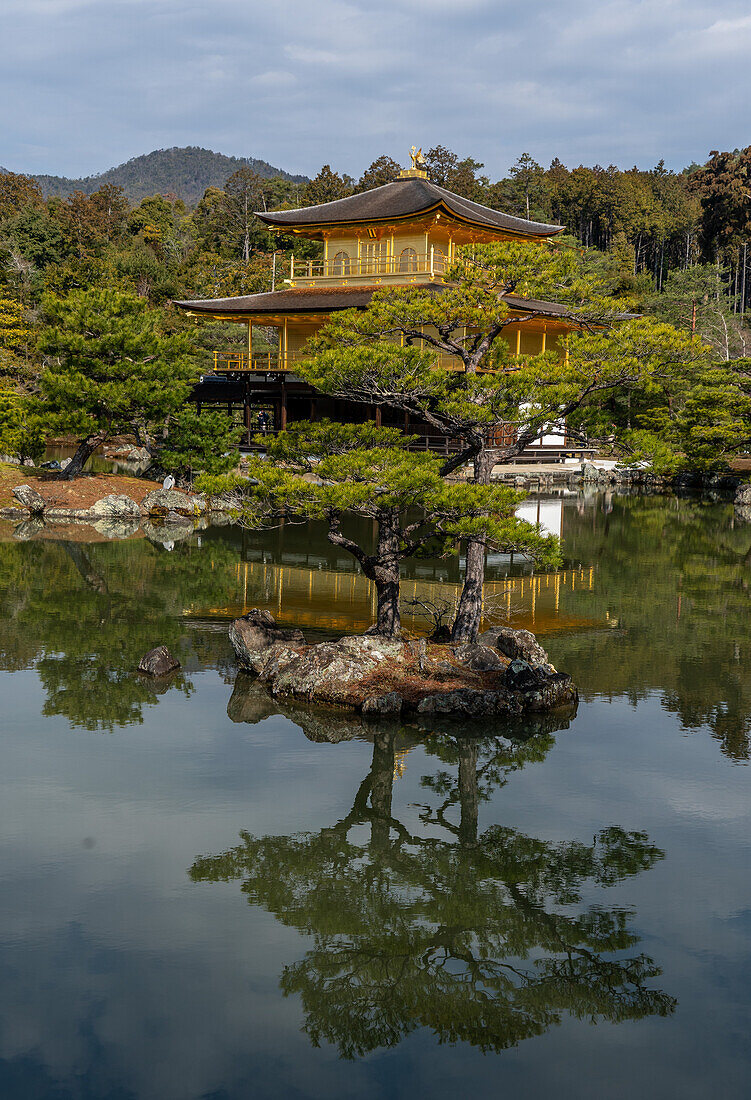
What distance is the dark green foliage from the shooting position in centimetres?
2684

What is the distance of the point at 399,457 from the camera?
11.3m

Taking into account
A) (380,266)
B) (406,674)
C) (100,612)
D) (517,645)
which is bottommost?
(100,612)

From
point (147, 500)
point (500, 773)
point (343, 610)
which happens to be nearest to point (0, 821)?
point (500, 773)

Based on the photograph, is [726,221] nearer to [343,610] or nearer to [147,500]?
[147,500]

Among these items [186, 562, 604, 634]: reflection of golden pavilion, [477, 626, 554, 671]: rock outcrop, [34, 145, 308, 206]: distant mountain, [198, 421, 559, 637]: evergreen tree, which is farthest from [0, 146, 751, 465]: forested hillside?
[34, 145, 308, 206]: distant mountain

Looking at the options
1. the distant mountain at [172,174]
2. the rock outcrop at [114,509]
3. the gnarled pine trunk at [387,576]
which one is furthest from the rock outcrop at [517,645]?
the distant mountain at [172,174]

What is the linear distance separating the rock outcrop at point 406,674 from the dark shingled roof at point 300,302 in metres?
18.9

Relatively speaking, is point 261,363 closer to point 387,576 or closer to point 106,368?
point 106,368

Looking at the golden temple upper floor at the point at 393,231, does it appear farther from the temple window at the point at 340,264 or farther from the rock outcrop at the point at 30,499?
the rock outcrop at the point at 30,499

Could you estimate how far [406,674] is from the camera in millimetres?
11555

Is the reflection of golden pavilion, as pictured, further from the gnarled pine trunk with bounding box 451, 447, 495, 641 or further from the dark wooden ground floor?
the dark wooden ground floor

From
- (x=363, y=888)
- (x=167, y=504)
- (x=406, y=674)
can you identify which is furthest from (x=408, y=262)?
(x=363, y=888)

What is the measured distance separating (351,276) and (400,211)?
9.81 ft

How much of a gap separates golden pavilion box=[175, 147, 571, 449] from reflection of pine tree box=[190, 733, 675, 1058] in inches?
854
